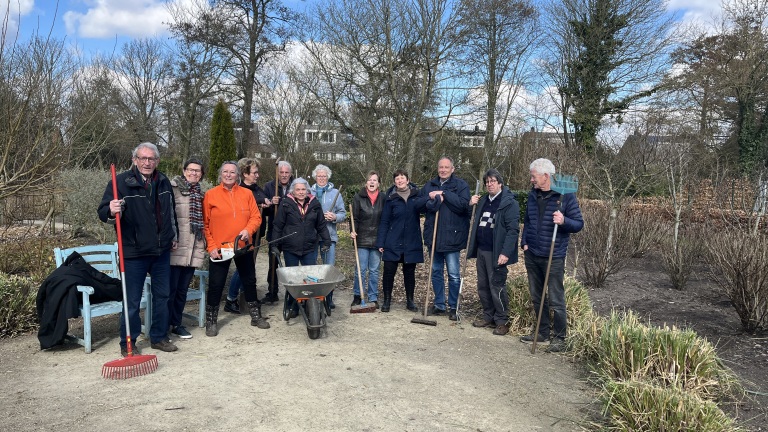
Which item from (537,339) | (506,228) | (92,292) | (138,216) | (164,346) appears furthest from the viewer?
(506,228)

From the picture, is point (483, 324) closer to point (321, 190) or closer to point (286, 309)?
point (286, 309)

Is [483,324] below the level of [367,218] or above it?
below

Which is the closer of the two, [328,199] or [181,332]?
[181,332]

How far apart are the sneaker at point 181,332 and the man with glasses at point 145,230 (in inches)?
13.2

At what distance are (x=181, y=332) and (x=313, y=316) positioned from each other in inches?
50.8

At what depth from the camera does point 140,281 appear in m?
4.35

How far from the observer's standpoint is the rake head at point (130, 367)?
3854 millimetres

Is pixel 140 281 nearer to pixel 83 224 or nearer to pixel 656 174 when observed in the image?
pixel 83 224

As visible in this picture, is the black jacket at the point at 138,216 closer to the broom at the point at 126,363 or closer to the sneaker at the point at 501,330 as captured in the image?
the broom at the point at 126,363

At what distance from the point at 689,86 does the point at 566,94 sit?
13.7ft

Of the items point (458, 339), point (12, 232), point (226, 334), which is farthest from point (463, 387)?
point (12, 232)

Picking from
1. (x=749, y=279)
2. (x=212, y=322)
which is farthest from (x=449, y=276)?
(x=749, y=279)

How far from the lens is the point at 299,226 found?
217 inches

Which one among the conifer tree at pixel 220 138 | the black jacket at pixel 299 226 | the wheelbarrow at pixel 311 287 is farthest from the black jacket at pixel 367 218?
the conifer tree at pixel 220 138
